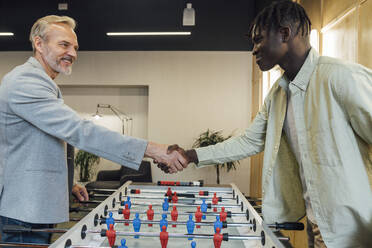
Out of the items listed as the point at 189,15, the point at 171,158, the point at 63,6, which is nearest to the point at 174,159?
the point at 171,158

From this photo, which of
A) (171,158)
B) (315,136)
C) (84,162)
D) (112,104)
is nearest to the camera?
(315,136)

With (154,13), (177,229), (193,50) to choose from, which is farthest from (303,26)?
(193,50)

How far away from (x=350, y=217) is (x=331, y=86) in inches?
20.6

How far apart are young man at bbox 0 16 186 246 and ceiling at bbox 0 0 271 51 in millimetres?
4618

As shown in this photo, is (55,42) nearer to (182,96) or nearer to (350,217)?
Answer: (350,217)

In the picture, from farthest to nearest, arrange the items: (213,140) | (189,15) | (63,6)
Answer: (213,140)
(63,6)
(189,15)

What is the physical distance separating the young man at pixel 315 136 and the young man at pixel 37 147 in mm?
760

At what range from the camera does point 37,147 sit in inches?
63.4

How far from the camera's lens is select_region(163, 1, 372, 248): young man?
1.32 metres

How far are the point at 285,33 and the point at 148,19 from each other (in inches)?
189

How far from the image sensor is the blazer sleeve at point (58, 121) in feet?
5.27

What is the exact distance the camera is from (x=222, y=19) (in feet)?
20.6

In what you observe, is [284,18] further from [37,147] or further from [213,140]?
[213,140]

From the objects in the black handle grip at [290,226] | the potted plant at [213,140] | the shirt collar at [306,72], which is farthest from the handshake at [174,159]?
the potted plant at [213,140]
